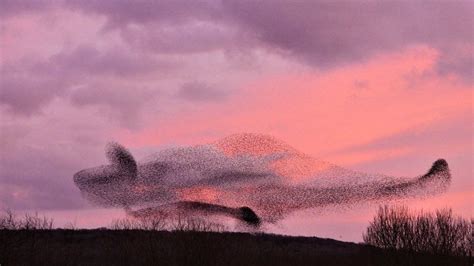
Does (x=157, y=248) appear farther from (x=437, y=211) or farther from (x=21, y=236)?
(x=437, y=211)

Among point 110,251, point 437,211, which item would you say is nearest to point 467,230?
point 437,211

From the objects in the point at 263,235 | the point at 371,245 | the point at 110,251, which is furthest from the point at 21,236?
the point at 263,235

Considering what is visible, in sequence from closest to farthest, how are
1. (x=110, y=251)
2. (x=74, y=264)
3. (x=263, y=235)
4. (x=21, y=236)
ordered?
(x=21, y=236) → (x=74, y=264) → (x=110, y=251) → (x=263, y=235)

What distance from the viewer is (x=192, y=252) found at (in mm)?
27312

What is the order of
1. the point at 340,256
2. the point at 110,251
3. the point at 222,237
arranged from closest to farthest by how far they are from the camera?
1. the point at 222,237
2. the point at 110,251
3. the point at 340,256

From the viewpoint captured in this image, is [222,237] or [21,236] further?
[222,237]

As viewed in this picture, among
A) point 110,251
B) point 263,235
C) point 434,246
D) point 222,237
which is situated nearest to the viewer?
point 222,237

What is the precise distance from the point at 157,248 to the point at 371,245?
376 inches

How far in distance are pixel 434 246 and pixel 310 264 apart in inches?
374

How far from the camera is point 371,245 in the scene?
32.8 m

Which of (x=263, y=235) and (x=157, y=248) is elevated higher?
(x=263, y=235)

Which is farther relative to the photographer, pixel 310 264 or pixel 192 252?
pixel 310 264

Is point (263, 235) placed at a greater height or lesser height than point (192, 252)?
greater

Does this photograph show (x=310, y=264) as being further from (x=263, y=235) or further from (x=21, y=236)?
(x=21, y=236)
